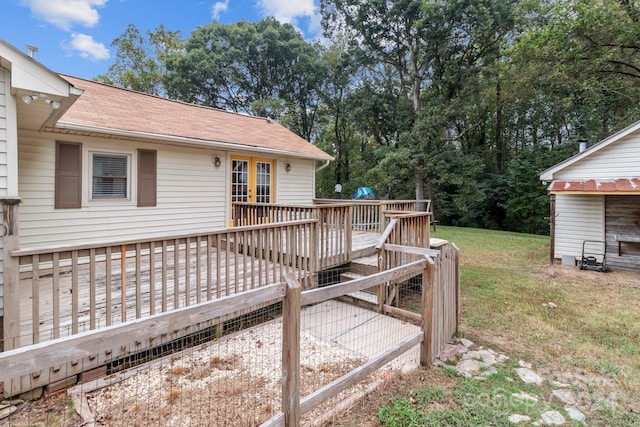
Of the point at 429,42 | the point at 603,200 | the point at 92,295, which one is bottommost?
the point at 92,295

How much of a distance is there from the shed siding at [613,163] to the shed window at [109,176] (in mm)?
11418

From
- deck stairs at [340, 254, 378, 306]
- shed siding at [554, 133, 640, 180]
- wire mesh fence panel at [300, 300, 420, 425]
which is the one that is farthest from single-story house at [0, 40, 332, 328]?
shed siding at [554, 133, 640, 180]

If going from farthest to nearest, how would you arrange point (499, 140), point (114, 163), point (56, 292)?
point (499, 140), point (114, 163), point (56, 292)

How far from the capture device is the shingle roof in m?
6.09

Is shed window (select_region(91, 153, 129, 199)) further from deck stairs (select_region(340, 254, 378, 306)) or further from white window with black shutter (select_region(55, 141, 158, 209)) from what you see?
deck stairs (select_region(340, 254, 378, 306))

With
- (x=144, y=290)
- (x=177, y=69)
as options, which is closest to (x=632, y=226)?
(x=144, y=290)

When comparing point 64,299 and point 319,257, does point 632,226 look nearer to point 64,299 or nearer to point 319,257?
point 319,257

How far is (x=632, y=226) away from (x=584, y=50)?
7.73 m

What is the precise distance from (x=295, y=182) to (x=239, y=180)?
1.89m

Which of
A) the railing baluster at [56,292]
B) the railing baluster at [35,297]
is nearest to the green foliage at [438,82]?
the railing baluster at [56,292]

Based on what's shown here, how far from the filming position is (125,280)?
3336 mm

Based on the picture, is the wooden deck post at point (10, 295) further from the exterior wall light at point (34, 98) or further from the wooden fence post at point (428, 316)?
the wooden fence post at point (428, 316)

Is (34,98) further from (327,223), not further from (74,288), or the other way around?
(327,223)

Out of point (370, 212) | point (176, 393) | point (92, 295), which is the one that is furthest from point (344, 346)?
point (370, 212)
